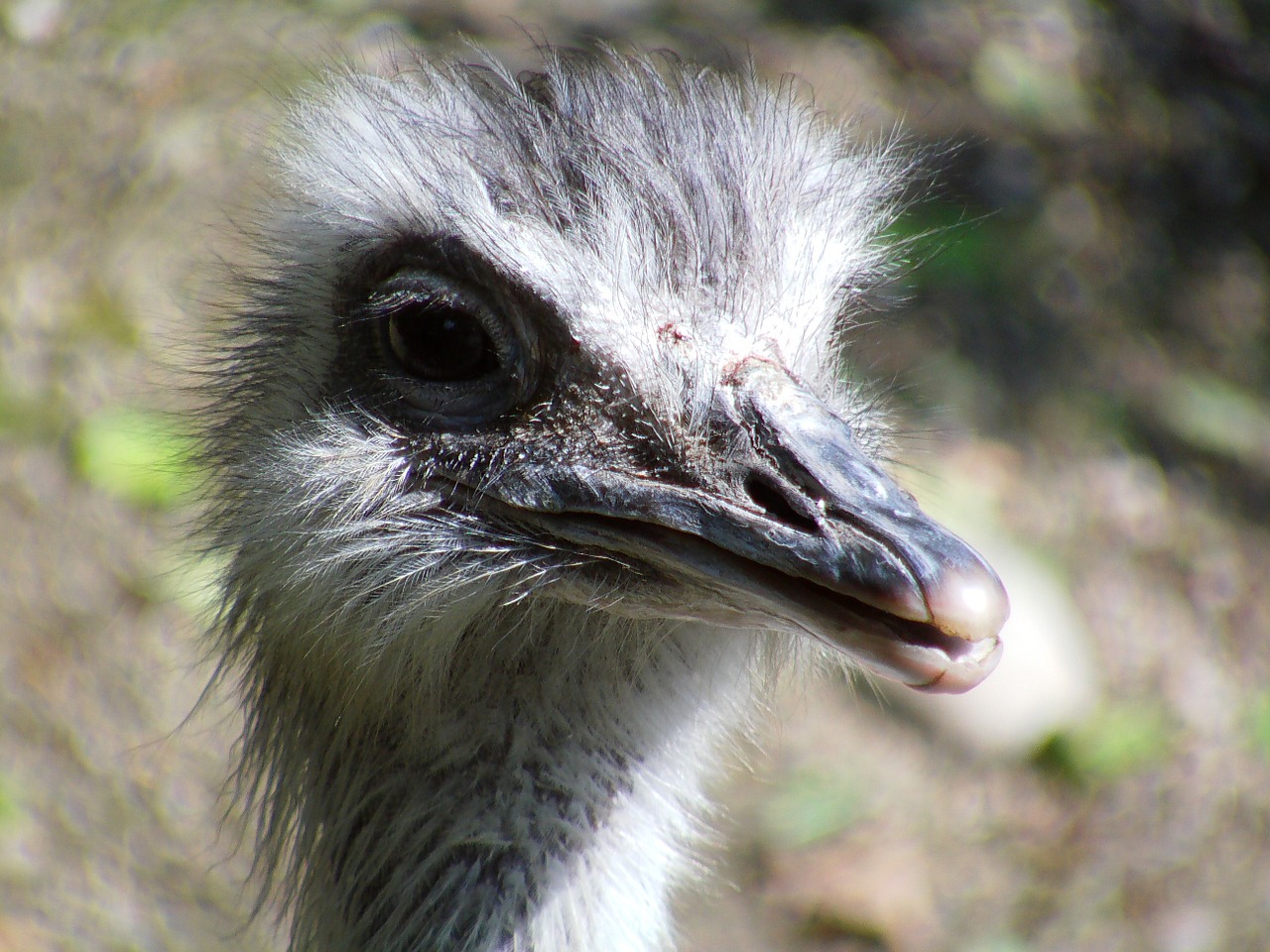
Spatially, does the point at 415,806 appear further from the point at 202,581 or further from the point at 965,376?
the point at 965,376

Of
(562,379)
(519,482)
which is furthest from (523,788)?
(562,379)

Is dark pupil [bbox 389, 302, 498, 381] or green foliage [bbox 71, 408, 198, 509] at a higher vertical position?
green foliage [bbox 71, 408, 198, 509]

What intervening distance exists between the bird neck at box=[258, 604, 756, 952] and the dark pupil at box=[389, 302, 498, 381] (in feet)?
0.96

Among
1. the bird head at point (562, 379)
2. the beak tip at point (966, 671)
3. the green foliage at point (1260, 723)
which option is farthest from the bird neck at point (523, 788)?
the green foliage at point (1260, 723)

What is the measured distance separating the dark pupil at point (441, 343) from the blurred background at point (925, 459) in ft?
2.78

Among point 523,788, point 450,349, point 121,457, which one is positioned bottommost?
point 523,788

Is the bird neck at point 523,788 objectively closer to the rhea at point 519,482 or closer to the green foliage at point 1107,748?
the rhea at point 519,482

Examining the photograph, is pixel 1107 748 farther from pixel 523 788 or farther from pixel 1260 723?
pixel 523 788

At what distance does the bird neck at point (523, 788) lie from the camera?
Result: 161cm

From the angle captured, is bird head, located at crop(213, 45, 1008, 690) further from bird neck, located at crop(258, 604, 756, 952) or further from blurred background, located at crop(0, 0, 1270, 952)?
blurred background, located at crop(0, 0, 1270, 952)

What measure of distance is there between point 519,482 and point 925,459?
2.18m

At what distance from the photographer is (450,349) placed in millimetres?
1584

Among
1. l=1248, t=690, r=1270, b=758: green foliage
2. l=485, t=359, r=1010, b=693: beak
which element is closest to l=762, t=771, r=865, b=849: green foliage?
l=1248, t=690, r=1270, b=758: green foliage

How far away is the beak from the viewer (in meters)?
1.28
